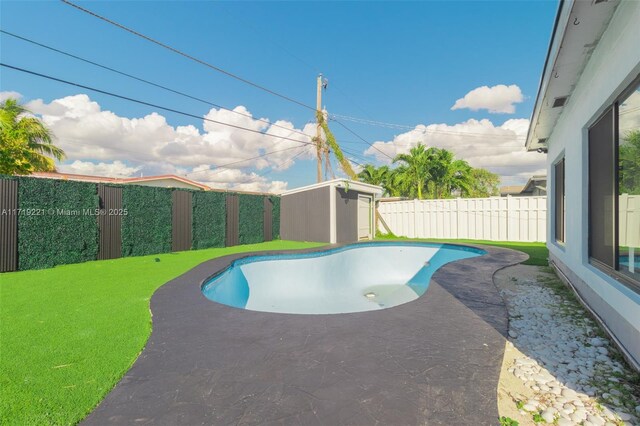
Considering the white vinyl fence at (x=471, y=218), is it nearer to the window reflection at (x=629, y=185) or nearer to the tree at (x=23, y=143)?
the window reflection at (x=629, y=185)

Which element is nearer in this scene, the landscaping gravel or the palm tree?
the landscaping gravel

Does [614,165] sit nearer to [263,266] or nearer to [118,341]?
[118,341]

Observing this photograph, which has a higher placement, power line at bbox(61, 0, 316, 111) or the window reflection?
power line at bbox(61, 0, 316, 111)

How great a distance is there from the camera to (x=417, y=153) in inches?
796

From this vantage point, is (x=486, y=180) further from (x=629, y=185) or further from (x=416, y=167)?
(x=629, y=185)

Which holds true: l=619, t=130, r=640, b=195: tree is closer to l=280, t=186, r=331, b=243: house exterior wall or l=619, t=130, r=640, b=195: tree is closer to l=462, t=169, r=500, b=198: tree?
l=280, t=186, r=331, b=243: house exterior wall

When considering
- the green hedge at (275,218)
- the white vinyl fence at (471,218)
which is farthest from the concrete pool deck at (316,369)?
the white vinyl fence at (471,218)

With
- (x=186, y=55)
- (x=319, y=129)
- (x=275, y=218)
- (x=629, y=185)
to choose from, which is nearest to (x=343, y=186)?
(x=275, y=218)

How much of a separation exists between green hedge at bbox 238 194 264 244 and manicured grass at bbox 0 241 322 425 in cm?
758

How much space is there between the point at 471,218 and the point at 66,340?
16.2 metres

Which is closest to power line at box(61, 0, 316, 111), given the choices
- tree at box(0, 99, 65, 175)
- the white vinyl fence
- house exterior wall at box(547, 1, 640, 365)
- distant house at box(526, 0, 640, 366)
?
tree at box(0, 99, 65, 175)

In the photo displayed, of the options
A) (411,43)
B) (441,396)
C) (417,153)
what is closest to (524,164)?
(417,153)

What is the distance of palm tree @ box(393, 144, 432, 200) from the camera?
2008 centimetres

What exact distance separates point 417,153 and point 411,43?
271 inches
